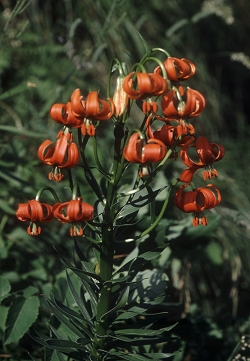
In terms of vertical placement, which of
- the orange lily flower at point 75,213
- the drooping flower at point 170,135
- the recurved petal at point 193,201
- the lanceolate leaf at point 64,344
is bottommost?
the lanceolate leaf at point 64,344

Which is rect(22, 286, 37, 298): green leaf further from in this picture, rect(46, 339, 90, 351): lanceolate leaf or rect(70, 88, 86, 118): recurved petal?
rect(70, 88, 86, 118): recurved petal

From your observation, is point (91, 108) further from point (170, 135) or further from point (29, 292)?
point (29, 292)

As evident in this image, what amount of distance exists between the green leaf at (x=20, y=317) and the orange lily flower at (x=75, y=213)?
56cm

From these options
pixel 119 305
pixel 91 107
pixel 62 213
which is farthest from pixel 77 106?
pixel 119 305

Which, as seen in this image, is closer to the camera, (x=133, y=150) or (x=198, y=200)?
(x=133, y=150)

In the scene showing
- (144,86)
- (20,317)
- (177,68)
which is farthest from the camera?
(20,317)

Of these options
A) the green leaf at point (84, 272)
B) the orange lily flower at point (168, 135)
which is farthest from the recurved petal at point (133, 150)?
the green leaf at point (84, 272)

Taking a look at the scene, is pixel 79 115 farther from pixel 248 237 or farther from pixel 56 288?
pixel 248 237

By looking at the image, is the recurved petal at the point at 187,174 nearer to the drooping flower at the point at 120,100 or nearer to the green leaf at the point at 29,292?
the drooping flower at the point at 120,100

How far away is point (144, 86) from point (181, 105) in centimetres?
11

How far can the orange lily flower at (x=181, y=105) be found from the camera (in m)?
1.18

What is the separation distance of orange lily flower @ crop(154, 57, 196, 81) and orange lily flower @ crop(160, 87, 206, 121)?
0.05 meters

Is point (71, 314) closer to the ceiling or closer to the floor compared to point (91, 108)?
closer to the floor

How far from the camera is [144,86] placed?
44.6 inches
